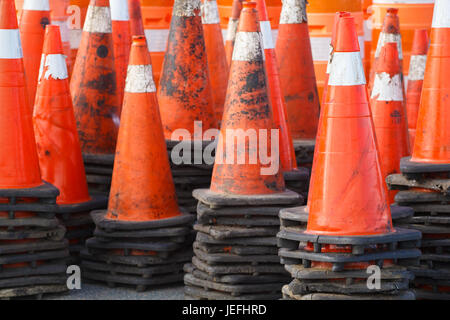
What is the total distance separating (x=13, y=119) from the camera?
6613 mm

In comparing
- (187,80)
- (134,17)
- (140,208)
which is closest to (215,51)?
(134,17)

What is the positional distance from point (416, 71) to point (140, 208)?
3.30 meters

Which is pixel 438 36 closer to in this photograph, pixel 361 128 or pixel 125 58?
pixel 361 128

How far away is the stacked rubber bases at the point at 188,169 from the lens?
7.24m

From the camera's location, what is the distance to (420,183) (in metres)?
6.30

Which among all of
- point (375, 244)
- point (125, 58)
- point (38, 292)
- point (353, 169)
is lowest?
point (38, 292)

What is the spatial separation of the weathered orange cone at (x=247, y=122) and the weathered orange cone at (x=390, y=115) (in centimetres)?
103

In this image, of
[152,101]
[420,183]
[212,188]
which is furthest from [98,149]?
[420,183]

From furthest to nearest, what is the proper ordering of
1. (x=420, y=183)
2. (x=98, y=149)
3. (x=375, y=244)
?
(x=98, y=149)
(x=420, y=183)
(x=375, y=244)

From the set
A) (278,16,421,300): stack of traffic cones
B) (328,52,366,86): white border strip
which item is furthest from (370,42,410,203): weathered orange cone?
(328,52,366,86): white border strip

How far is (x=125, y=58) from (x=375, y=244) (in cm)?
367

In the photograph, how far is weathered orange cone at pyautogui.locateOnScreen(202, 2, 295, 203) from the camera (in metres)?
6.39

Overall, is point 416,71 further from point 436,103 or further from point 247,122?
point 247,122

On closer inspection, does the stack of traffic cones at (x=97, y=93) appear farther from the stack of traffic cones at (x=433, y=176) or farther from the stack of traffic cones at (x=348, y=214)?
the stack of traffic cones at (x=348, y=214)
